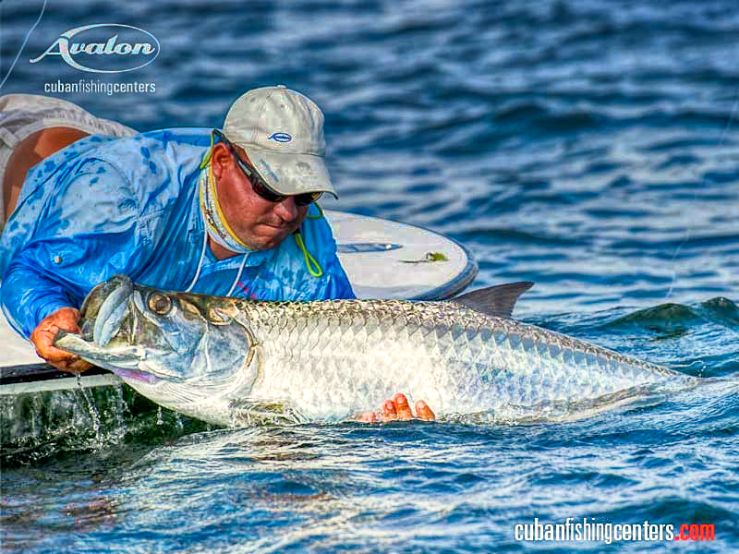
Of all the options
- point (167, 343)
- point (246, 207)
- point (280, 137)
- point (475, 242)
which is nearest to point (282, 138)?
point (280, 137)

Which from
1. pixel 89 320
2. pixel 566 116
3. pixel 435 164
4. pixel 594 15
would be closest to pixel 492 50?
pixel 594 15

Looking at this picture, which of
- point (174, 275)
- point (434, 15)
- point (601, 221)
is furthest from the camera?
point (434, 15)

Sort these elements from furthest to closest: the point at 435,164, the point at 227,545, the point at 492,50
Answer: the point at 492,50 < the point at 435,164 < the point at 227,545

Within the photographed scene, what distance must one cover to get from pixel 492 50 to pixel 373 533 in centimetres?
1416

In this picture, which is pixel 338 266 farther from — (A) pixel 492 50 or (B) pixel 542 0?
(B) pixel 542 0

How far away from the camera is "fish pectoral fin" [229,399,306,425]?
601cm

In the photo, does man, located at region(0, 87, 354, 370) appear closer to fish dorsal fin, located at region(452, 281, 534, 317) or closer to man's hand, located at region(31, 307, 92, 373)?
man's hand, located at region(31, 307, 92, 373)

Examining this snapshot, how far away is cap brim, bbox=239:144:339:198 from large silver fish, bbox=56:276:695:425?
1.71 ft

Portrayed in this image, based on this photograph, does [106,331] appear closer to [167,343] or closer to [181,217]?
[167,343]

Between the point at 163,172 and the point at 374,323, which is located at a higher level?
the point at 163,172

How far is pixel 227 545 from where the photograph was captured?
206 inches

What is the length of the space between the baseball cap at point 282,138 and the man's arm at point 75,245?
59 cm

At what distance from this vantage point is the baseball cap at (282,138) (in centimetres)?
607

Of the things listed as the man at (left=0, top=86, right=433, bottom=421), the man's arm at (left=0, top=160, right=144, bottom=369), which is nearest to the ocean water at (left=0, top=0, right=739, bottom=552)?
the man at (left=0, top=86, right=433, bottom=421)
